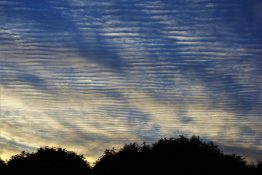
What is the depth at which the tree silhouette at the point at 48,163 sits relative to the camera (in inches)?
3290

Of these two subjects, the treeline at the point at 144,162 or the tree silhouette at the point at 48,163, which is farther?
the tree silhouette at the point at 48,163

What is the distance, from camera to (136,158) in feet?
268

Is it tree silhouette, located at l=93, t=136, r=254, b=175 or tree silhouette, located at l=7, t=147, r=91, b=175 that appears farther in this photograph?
tree silhouette, located at l=7, t=147, r=91, b=175

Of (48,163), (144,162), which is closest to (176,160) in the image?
(144,162)

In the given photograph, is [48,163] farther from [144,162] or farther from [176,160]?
[176,160]

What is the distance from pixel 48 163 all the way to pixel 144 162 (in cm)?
1851

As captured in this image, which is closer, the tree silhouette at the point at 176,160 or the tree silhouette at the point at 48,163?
the tree silhouette at the point at 176,160

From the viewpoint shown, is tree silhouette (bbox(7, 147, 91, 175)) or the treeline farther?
tree silhouette (bbox(7, 147, 91, 175))

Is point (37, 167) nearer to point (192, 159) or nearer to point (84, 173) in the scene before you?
point (84, 173)

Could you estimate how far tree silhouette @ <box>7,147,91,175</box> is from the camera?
83.6 meters

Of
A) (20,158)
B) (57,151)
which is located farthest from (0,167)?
(57,151)

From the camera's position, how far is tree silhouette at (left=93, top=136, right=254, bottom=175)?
72.9 meters

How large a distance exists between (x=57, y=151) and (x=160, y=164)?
891 inches

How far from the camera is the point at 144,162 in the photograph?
7819 cm
